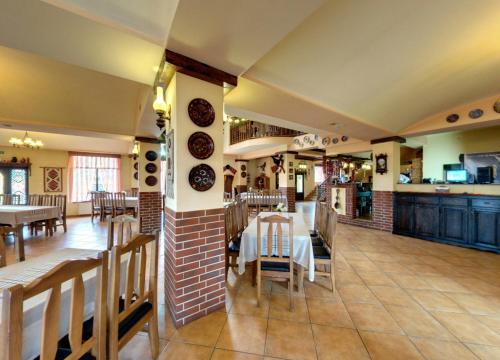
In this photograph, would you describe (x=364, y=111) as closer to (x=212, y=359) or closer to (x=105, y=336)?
(x=212, y=359)

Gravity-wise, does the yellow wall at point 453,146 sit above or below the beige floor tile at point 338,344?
above

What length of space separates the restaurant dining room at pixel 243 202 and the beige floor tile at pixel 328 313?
0.05 feet

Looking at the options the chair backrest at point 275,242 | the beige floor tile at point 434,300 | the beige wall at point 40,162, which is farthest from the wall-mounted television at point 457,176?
the beige wall at point 40,162

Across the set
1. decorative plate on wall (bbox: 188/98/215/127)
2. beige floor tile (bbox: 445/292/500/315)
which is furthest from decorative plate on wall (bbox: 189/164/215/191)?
beige floor tile (bbox: 445/292/500/315)

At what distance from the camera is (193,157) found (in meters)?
1.99

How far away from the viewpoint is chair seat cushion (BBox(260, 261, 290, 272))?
7.29ft

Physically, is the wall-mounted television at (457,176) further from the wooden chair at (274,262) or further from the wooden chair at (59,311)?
the wooden chair at (59,311)

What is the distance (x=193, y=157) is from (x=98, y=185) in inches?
309

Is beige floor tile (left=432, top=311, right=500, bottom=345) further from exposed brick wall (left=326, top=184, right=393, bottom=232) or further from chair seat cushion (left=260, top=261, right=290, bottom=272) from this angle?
exposed brick wall (left=326, top=184, right=393, bottom=232)

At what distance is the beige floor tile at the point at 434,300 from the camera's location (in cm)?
214

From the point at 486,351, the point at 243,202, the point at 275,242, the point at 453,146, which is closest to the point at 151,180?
the point at 243,202

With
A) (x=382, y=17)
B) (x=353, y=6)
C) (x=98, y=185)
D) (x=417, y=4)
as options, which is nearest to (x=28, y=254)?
(x=98, y=185)

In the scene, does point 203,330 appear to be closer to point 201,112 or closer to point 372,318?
point 372,318

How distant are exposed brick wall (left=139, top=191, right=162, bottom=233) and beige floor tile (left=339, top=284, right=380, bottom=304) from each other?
4052mm
